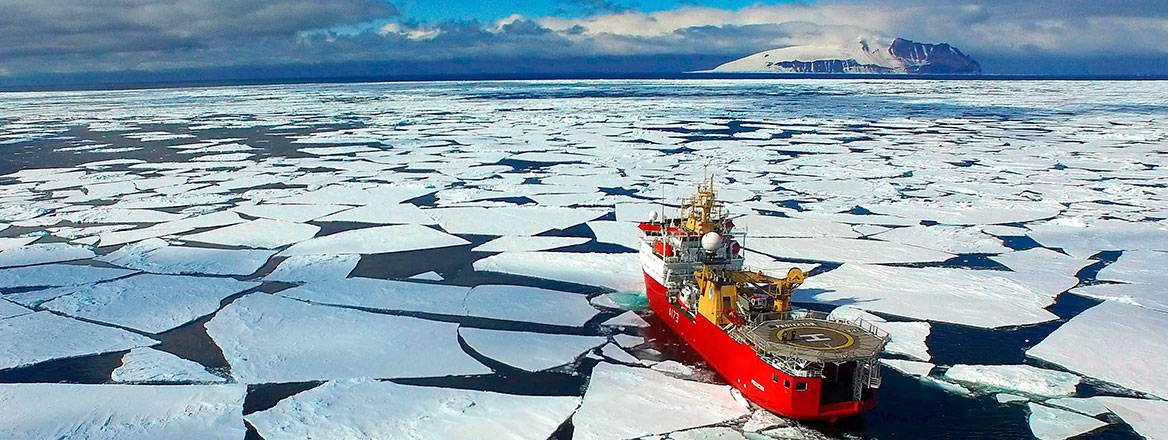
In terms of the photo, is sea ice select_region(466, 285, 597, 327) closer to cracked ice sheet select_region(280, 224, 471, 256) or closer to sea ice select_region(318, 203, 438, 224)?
cracked ice sheet select_region(280, 224, 471, 256)

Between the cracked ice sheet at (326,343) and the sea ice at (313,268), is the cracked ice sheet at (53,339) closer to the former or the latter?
the cracked ice sheet at (326,343)

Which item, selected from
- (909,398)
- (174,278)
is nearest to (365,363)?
(174,278)

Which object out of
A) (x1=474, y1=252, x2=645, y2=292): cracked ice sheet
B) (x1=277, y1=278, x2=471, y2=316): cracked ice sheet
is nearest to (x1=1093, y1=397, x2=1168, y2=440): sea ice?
(x1=474, y1=252, x2=645, y2=292): cracked ice sheet

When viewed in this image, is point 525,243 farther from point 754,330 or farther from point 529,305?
point 754,330

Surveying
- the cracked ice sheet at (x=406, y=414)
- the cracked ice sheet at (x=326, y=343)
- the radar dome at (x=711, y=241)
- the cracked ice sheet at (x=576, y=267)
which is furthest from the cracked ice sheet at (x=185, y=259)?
the radar dome at (x=711, y=241)

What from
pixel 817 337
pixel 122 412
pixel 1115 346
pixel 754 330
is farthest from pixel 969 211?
pixel 122 412

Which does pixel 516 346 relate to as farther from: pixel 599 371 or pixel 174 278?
pixel 174 278
